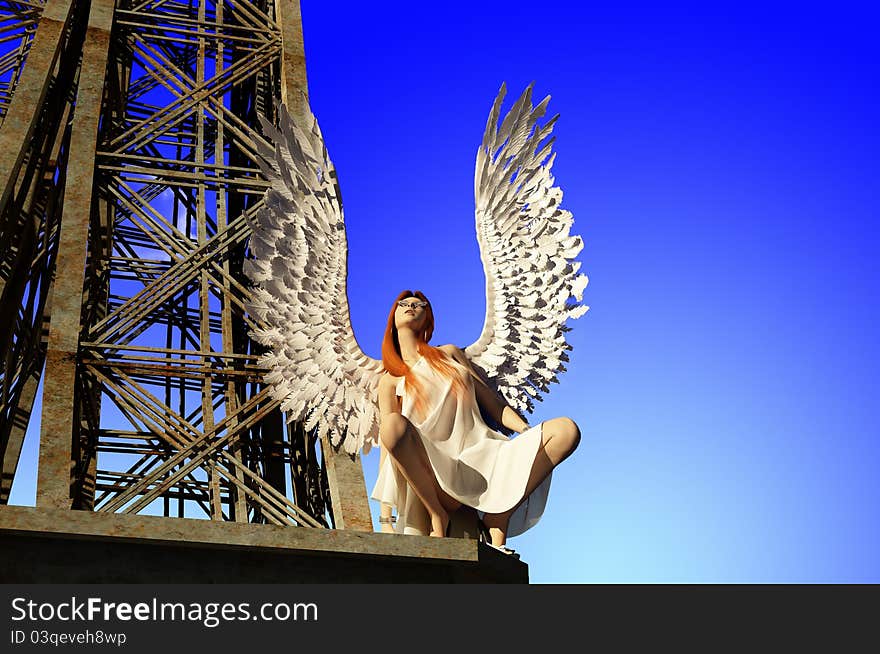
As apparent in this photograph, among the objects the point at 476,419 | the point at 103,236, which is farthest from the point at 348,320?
the point at 103,236

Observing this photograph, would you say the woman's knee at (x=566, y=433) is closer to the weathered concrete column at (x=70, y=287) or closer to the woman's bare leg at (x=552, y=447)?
the woman's bare leg at (x=552, y=447)

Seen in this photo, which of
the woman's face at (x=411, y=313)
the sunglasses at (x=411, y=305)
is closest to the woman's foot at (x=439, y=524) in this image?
the woman's face at (x=411, y=313)

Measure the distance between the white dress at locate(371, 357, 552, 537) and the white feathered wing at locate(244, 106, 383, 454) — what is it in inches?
23.8

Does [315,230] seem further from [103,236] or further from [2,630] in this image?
[103,236]

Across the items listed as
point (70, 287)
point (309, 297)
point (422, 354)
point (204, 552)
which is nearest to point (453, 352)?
point (422, 354)

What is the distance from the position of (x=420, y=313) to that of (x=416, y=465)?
58.9 inches

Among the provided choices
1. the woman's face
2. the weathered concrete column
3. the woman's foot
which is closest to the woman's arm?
the woman's face

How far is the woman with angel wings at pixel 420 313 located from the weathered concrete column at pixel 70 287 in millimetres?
2157

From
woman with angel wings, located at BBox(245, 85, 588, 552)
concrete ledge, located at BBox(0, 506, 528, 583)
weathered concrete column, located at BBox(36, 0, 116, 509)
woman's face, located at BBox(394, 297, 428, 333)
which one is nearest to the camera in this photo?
concrete ledge, located at BBox(0, 506, 528, 583)

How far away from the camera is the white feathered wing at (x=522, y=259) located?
916cm

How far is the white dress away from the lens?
316 inches

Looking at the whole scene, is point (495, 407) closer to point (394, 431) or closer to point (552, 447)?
point (552, 447)

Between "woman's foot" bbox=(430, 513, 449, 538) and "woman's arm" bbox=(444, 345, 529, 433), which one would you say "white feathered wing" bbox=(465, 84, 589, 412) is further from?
"woman's foot" bbox=(430, 513, 449, 538)

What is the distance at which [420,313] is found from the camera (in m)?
8.91
